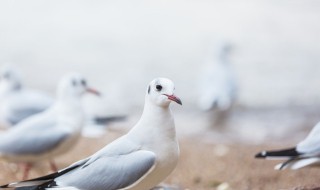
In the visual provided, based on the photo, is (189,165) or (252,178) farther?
(189,165)

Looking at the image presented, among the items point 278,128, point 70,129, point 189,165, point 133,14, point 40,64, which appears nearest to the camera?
point 70,129

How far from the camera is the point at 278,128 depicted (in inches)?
287

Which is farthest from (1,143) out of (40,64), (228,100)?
(40,64)

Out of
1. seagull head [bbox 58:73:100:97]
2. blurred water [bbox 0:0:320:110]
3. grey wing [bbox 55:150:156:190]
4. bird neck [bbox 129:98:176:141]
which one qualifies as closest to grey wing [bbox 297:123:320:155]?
bird neck [bbox 129:98:176:141]

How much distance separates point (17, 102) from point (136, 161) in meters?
3.29

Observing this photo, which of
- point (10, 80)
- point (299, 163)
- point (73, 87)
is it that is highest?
point (10, 80)

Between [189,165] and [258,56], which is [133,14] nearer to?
[258,56]

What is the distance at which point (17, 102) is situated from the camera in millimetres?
6223

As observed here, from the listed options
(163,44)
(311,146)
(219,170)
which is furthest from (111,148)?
(163,44)

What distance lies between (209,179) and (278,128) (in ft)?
7.79

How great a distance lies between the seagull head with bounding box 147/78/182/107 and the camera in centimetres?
314

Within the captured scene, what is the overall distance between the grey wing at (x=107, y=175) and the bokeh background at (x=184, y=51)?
3509 mm

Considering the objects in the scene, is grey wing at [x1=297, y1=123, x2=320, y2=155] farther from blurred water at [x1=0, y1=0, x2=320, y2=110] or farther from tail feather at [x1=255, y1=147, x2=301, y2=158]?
blurred water at [x1=0, y1=0, x2=320, y2=110]

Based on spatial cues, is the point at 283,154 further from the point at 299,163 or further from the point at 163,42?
the point at 163,42
